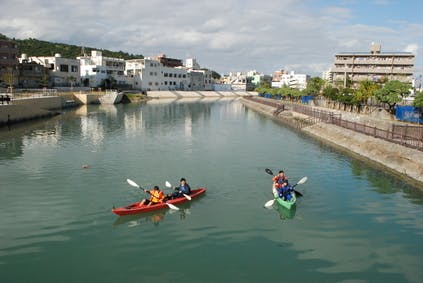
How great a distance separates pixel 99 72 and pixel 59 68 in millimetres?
16655

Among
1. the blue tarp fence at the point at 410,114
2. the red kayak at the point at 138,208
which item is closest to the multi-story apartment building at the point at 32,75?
the blue tarp fence at the point at 410,114

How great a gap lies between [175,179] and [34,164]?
38.4ft

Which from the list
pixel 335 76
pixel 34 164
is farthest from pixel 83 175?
pixel 335 76

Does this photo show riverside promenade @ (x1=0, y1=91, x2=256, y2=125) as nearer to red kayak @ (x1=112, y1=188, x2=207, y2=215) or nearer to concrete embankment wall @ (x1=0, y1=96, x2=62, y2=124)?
concrete embankment wall @ (x1=0, y1=96, x2=62, y2=124)

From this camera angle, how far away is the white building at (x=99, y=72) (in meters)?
112

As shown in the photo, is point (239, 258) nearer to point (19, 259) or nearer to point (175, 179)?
point (19, 259)

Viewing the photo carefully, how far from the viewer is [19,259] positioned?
13328 mm

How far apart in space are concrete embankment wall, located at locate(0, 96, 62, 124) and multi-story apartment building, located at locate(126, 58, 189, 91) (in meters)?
61.0

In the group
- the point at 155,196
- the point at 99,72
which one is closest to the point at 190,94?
the point at 99,72

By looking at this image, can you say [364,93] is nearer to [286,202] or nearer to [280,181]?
[280,181]

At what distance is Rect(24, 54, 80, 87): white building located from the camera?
316 feet

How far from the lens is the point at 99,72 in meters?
113

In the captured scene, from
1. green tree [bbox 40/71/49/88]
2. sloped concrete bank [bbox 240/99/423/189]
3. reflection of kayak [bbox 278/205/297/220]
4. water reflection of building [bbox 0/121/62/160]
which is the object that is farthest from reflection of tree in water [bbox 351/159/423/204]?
green tree [bbox 40/71/49/88]

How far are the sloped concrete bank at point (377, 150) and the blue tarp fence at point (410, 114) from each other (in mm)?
8326
